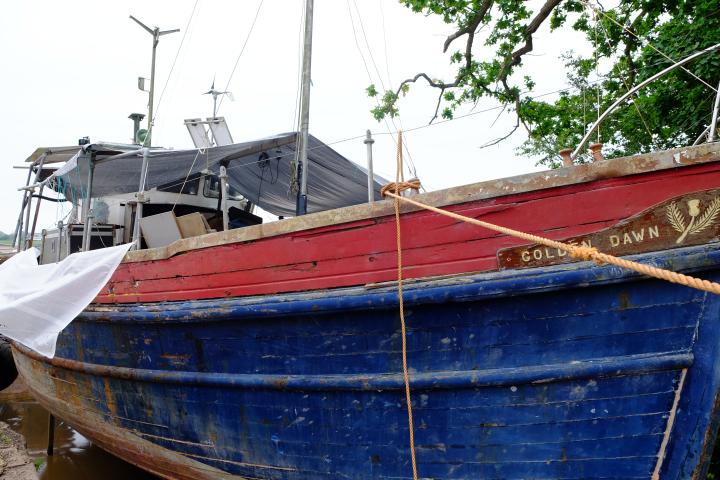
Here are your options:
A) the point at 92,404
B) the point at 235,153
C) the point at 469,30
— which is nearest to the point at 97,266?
the point at 92,404

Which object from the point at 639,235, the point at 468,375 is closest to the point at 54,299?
the point at 468,375

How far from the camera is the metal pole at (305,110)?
4.83 meters

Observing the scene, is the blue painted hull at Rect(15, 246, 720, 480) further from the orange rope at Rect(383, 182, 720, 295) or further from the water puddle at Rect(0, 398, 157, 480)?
the water puddle at Rect(0, 398, 157, 480)


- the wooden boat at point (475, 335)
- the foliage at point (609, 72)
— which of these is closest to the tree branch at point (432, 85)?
the foliage at point (609, 72)

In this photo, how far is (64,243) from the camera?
598 cm

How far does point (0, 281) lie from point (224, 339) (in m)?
2.12

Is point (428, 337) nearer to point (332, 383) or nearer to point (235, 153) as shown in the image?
point (332, 383)

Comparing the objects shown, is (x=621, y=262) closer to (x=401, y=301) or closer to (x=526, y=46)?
(x=401, y=301)

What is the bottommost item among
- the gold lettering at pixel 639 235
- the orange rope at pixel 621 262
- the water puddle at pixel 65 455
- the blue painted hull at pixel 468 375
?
the water puddle at pixel 65 455

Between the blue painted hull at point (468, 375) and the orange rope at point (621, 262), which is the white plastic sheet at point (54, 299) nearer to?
the blue painted hull at point (468, 375)

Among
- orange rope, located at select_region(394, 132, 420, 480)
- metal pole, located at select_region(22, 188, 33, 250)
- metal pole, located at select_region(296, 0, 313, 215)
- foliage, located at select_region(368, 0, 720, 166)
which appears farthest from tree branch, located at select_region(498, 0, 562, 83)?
metal pole, located at select_region(22, 188, 33, 250)

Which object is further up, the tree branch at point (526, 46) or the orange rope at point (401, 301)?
the tree branch at point (526, 46)

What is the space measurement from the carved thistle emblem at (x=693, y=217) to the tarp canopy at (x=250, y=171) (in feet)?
11.0

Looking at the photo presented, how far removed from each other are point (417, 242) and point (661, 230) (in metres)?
1.15
